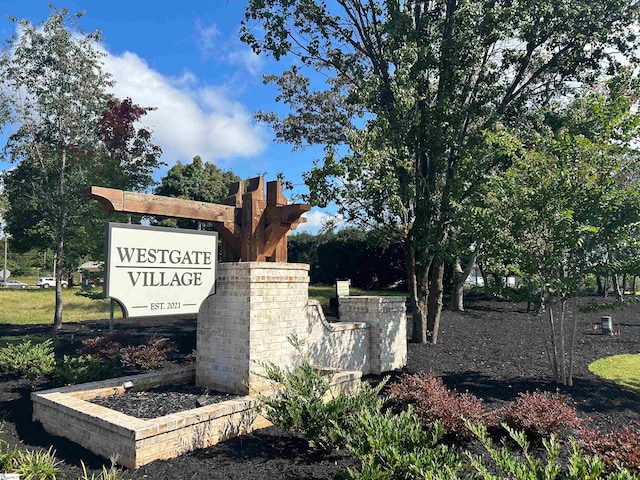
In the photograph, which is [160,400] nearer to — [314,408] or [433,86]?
[314,408]

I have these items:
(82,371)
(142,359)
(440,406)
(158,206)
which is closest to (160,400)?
(82,371)

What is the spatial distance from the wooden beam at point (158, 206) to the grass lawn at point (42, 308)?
→ 9.74 m

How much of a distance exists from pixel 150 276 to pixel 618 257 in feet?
20.0

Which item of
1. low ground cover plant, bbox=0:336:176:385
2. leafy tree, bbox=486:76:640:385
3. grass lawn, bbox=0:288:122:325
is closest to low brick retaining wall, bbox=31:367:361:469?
low ground cover plant, bbox=0:336:176:385

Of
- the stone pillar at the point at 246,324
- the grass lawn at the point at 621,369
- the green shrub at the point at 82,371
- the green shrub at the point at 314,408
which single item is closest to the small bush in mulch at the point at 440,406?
the green shrub at the point at 314,408

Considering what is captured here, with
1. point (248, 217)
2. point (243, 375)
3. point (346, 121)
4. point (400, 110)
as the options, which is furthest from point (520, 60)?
point (243, 375)

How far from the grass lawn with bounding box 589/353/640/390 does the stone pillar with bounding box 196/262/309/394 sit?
17.0 feet

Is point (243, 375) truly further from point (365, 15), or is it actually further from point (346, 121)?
point (346, 121)

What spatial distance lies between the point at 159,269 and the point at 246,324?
124 cm

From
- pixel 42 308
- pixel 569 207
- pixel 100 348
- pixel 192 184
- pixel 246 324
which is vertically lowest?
pixel 100 348

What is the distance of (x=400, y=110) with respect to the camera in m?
9.00

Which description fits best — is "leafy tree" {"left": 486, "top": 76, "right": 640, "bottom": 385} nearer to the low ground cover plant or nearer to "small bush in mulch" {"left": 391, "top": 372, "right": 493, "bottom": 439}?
"small bush in mulch" {"left": 391, "top": 372, "right": 493, "bottom": 439}

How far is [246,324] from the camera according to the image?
5.98 m

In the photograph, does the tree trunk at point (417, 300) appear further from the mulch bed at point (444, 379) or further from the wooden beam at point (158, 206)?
the wooden beam at point (158, 206)
